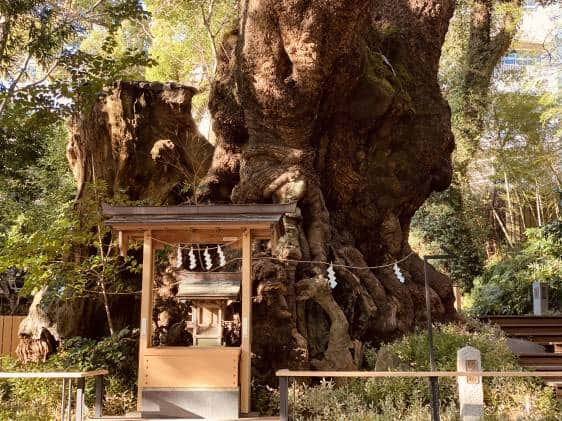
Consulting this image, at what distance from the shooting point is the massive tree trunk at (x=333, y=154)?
1022cm

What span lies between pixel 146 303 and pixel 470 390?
4.42 metres

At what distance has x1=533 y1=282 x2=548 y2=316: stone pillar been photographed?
1844 cm

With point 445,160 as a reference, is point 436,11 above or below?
above

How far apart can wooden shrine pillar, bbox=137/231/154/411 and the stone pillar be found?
1391 cm

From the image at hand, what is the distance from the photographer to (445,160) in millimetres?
14938

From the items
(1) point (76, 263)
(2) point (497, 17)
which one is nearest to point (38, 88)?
(1) point (76, 263)

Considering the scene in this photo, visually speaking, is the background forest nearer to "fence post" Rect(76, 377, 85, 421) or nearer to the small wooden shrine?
the small wooden shrine

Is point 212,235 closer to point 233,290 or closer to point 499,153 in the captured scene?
point 233,290

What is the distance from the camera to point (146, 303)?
27.7ft

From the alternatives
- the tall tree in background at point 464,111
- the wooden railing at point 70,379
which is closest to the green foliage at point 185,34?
the tall tree in background at point 464,111

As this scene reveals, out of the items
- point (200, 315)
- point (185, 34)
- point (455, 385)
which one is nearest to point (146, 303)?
point (200, 315)

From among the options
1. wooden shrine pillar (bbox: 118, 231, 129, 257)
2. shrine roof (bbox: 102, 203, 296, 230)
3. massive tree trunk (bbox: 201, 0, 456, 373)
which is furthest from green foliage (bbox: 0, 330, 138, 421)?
shrine roof (bbox: 102, 203, 296, 230)

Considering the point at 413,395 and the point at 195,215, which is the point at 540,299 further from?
the point at 195,215

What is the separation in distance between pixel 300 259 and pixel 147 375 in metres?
3.44
